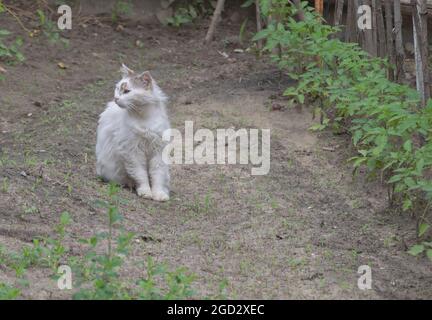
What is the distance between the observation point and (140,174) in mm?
7285

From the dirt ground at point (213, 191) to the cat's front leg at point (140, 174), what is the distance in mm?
81

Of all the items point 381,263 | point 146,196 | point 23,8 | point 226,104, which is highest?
point 23,8

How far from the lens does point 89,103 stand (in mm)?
9453

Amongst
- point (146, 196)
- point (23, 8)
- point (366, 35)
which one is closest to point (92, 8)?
point (23, 8)

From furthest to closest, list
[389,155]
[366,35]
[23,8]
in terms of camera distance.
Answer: [23,8] → [366,35] → [389,155]

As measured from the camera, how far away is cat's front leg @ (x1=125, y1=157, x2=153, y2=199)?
23.8ft

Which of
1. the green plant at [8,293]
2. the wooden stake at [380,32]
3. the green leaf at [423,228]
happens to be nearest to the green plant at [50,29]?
the wooden stake at [380,32]

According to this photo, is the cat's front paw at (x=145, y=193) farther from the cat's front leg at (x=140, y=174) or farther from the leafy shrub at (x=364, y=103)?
the leafy shrub at (x=364, y=103)

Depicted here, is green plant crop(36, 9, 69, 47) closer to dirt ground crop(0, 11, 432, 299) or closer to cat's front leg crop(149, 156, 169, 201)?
dirt ground crop(0, 11, 432, 299)

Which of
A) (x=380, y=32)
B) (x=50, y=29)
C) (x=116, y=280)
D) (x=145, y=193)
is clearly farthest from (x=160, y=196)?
(x=50, y=29)

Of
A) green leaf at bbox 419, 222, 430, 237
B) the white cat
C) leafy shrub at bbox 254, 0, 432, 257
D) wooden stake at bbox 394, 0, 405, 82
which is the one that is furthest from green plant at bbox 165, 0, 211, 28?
green leaf at bbox 419, 222, 430, 237

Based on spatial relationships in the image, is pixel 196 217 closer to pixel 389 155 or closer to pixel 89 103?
pixel 389 155

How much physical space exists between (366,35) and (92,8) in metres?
4.47

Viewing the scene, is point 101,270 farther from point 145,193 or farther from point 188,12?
point 188,12
